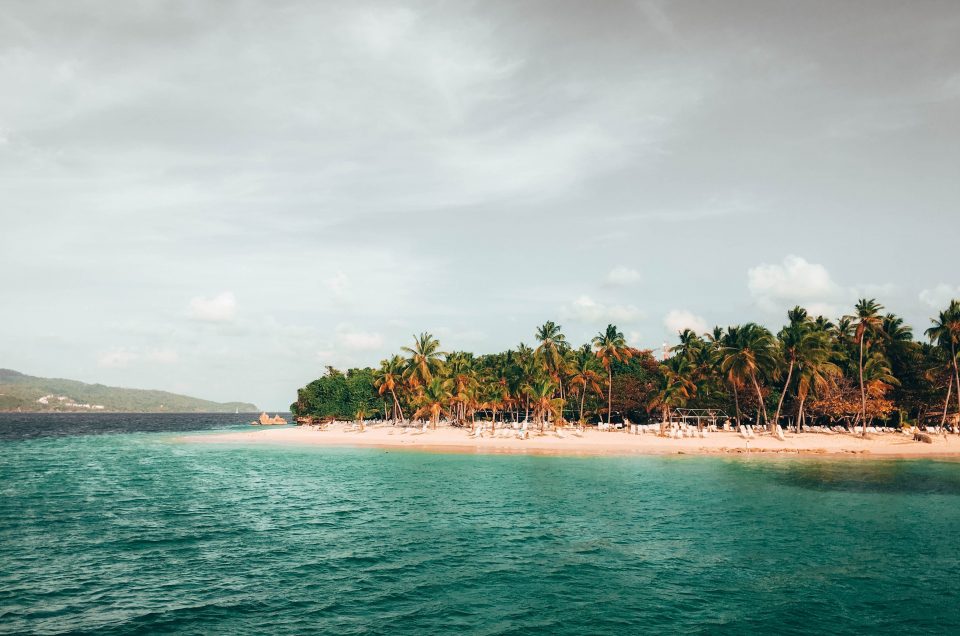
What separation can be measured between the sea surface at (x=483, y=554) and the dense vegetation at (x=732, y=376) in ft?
105

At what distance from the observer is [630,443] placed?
246ft

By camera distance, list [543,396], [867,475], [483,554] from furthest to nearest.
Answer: [543,396]
[867,475]
[483,554]

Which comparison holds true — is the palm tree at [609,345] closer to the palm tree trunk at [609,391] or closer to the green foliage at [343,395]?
the palm tree trunk at [609,391]

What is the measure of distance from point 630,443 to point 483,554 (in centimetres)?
5486

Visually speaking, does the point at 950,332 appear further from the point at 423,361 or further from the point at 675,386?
the point at 423,361

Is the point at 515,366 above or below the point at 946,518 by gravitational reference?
above

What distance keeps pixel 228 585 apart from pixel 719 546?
850 inches

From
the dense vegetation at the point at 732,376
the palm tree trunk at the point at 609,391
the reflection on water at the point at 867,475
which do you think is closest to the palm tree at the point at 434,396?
the dense vegetation at the point at 732,376

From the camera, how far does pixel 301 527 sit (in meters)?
29.7

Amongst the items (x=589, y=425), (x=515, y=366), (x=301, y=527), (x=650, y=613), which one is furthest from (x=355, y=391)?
(x=650, y=613)

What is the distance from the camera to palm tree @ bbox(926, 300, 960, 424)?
233 feet

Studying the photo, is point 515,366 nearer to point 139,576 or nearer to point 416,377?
point 416,377

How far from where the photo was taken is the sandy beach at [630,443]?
218 ft

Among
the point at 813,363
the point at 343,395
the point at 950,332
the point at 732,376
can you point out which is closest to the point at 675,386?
the point at 732,376
